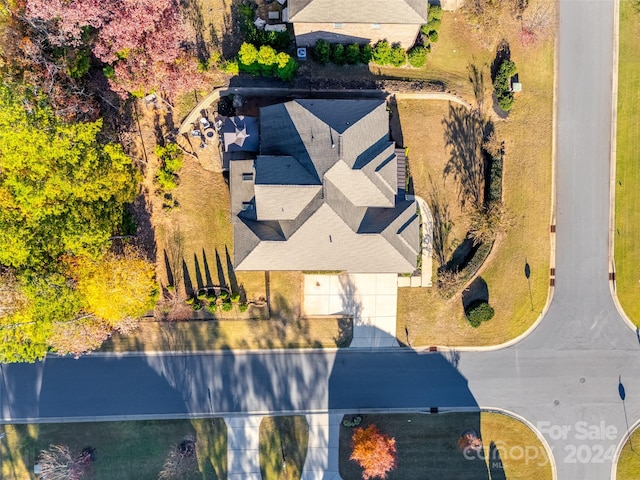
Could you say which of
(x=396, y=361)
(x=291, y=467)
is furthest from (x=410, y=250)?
(x=291, y=467)

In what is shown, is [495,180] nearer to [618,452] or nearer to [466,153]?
[466,153]

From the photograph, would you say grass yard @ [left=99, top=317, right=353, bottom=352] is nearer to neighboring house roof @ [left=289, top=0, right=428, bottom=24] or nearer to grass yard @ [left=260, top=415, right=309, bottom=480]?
grass yard @ [left=260, top=415, right=309, bottom=480]

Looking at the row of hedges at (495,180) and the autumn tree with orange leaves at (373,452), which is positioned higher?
the row of hedges at (495,180)

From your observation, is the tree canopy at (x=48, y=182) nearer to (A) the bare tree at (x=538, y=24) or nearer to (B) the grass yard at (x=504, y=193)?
(B) the grass yard at (x=504, y=193)

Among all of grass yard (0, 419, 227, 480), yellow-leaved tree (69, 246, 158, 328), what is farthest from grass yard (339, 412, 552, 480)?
yellow-leaved tree (69, 246, 158, 328)

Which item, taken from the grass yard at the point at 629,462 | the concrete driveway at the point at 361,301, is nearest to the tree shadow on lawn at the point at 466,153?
the concrete driveway at the point at 361,301

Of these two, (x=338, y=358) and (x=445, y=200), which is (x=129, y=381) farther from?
(x=445, y=200)
